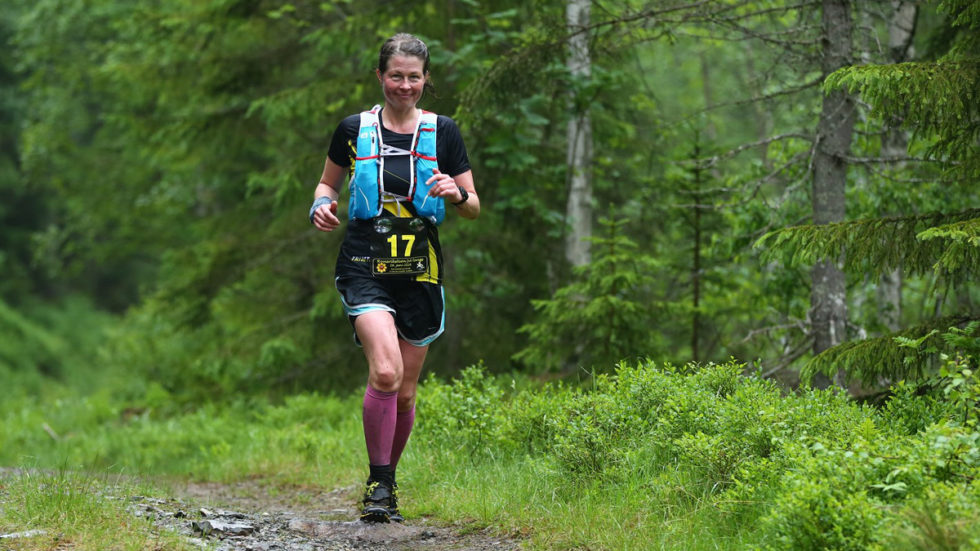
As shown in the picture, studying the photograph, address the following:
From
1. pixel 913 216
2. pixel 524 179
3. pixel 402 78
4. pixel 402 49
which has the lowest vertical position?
pixel 913 216

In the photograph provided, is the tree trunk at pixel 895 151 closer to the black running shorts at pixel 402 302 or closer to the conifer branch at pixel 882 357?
the conifer branch at pixel 882 357

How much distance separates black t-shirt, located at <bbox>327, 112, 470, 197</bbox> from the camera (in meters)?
5.14

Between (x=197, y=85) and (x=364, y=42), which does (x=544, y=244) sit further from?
(x=197, y=85)

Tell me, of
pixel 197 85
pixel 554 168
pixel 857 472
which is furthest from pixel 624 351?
pixel 197 85

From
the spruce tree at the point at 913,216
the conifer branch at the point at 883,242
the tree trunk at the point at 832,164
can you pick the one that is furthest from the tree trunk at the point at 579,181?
the spruce tree at the point at 913,216

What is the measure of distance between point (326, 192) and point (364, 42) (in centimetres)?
603

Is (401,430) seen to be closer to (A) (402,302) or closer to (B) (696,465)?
(A) (402,302)

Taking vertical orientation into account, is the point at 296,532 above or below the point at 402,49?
below

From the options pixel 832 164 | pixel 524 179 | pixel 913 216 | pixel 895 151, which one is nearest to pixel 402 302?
pixel 913 216

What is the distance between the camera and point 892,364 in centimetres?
531

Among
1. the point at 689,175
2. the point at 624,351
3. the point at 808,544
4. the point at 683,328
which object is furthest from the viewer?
the point at 683,328

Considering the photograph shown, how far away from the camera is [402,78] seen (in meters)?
5.15

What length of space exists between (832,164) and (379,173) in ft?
11.9

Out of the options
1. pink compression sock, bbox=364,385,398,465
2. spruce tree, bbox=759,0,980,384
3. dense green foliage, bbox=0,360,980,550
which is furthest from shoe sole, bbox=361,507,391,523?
spruce tree, bbox=759,0,980,384
